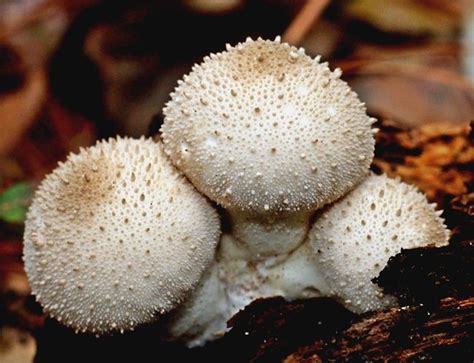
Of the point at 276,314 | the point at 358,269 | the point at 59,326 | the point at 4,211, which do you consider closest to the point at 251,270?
the point at 276,314

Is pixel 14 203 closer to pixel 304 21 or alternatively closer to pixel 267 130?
pixel 267 130

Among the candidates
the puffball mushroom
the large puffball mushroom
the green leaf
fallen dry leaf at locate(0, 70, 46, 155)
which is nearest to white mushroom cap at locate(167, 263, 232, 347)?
the puffball mushroom

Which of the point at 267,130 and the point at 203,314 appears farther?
the point at 203,314

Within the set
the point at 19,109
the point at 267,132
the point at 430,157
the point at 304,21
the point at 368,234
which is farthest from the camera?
the point at 19,109

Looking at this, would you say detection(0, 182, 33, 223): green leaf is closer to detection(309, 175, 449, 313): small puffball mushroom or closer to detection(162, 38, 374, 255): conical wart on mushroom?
detection(162, 38, 374, 255): conical wart on mushroom

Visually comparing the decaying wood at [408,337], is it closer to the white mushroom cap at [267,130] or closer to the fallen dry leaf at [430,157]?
the white mushroom cap at [267,130]

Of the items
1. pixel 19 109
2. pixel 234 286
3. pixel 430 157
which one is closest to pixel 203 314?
pixel 234 286

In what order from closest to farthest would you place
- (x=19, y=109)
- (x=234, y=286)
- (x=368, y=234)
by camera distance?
(x=368, y=234)
(x=234, y=286)
(x=19, y=109)
